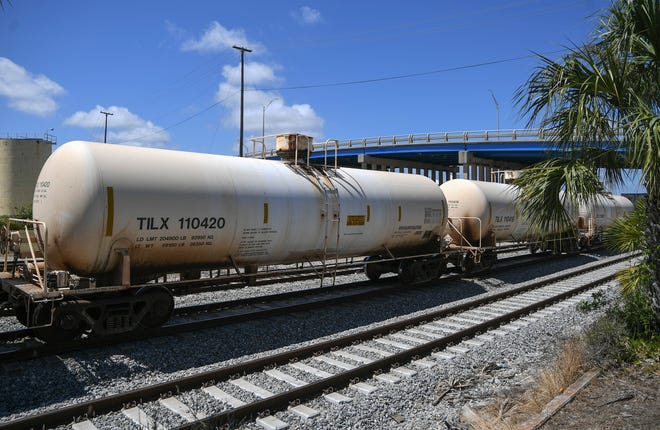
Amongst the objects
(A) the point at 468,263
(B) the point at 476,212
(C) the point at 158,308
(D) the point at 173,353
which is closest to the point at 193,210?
(C) the point at 158,308

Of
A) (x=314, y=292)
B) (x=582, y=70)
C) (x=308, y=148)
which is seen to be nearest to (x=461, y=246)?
(x=314, y=292)

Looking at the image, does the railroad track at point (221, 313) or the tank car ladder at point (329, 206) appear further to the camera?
the tank car ladder at point (329, 206)

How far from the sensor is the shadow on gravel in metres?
6.32

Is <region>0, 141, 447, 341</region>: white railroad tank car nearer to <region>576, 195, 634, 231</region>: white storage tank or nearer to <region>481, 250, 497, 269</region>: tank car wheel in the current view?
<region>481, 250, 497, 269</region>: tank car wheel

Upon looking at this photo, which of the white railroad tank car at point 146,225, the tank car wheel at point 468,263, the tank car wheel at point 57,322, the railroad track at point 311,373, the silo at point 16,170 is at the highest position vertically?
the silo at point 16,170

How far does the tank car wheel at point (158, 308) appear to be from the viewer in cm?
856

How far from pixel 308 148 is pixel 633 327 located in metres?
7.77

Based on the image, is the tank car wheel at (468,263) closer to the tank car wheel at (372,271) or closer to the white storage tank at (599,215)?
the tank car wheel at (372,271)

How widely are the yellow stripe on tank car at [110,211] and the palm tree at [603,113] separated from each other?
21.8 ft

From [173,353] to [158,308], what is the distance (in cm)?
112

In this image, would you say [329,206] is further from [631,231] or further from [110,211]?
[631,231]

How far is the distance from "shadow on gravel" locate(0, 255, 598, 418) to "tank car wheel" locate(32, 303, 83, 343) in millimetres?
530

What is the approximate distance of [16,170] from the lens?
173 ft

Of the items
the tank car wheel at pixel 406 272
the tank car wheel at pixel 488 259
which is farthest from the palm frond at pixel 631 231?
the tank car wheel at pixel 488 259
